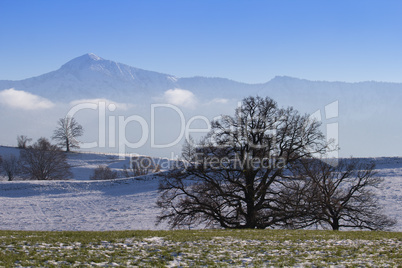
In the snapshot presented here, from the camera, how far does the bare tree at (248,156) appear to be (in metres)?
24.2

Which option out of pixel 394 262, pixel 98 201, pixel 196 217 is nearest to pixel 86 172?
pixel 98 201

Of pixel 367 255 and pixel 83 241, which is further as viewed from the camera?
pixel 83 241

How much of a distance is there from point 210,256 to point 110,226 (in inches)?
927

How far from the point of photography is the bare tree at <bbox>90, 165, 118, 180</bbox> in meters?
78.5

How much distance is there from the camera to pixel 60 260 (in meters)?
10.9

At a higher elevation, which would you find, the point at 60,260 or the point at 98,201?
the point at 60,260

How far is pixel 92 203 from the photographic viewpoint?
4588 cm

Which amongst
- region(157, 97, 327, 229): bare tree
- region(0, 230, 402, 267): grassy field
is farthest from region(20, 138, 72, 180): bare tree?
region(0, 230, 402, 267): grassy field

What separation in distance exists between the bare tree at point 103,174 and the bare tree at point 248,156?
56600 mm

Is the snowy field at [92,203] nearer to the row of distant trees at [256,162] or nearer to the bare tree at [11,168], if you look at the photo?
the row of distant trees at [256,162]

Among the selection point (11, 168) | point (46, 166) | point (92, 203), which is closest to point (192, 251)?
point (92, 203)

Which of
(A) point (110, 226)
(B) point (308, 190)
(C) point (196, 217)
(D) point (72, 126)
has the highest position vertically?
(D) point (72, 126)

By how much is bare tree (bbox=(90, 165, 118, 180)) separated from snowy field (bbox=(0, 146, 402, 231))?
22.1 m

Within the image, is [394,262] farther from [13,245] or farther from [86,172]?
[86,172]
